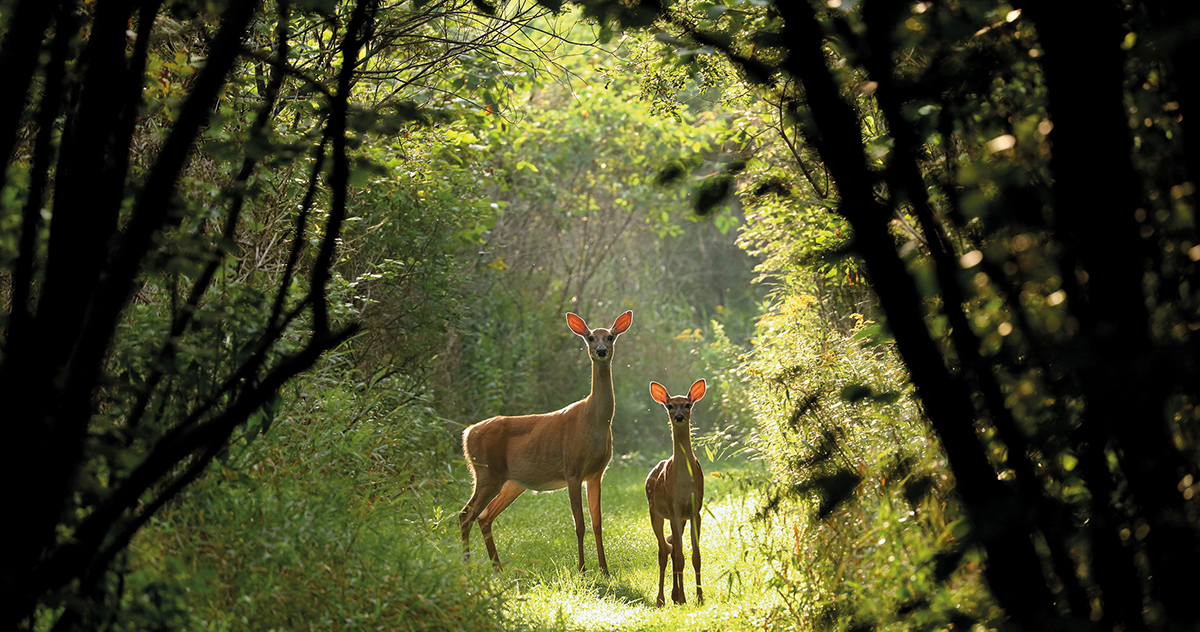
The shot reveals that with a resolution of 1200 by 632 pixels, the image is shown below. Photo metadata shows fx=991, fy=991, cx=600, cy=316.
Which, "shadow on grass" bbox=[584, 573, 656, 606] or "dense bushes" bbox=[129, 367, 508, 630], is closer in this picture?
"dense bushes" bbox=[129, 367, 508, 630]

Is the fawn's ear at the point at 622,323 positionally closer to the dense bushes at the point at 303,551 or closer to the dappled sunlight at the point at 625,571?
the dappled sunlight at the point at 625,571

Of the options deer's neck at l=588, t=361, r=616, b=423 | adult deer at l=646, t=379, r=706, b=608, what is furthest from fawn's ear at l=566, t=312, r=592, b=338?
adult deer at l=646, t=379, r=706, b=608

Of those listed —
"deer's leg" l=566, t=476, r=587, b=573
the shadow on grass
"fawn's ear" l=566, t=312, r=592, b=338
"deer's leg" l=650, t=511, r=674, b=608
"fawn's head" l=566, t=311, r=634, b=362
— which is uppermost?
"fawn's ear" l=566, t=312, r=592, b=338

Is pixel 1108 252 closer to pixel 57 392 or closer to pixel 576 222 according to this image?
pixel 57 392

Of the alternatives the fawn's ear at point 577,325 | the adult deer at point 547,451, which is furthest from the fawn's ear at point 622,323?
the adult deer at point 547,451

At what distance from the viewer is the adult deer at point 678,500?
6.59 meters

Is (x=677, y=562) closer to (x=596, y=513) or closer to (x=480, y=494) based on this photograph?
(x=596, y=513)

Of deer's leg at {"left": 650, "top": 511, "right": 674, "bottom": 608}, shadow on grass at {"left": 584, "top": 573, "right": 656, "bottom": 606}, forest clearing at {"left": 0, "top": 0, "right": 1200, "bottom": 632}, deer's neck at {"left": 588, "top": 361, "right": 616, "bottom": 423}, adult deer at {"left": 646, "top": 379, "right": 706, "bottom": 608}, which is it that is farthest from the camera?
deer's neck at {"left": 588, "top": 361, "right": 616, "bottom": 423}

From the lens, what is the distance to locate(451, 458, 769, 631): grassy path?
5.35 meters

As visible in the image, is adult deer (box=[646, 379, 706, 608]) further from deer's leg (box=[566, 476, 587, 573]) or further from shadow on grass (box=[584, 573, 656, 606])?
deer's leg (box=[566, 476, 587, 573])

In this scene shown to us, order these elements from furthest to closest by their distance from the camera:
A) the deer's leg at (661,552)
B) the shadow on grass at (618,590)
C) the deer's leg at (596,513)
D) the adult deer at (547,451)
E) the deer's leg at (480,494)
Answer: the adult deer at (547,451) → the deer's leg at (480,494) → the deer's leg at (596,513) → the shadow on grass at (618,590) → the deer's leg at (661,552)

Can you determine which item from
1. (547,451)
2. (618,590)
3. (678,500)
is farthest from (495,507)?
(678,500)

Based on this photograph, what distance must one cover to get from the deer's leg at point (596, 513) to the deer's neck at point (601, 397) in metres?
0.50

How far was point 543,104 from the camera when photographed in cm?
1688
